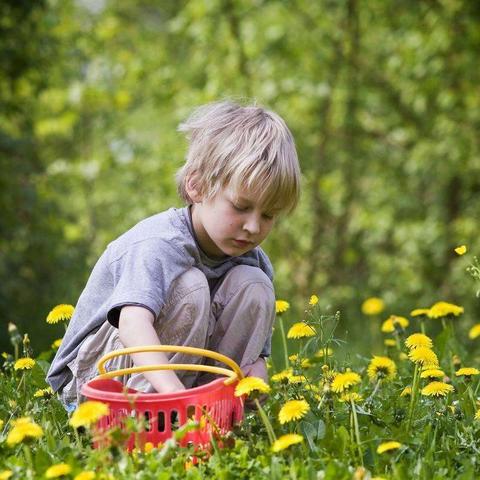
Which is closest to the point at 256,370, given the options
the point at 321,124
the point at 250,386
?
the point at 250,386

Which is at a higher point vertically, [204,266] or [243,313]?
[204,266]

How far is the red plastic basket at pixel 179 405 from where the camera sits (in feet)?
5.27

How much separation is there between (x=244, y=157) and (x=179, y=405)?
2.20 feet

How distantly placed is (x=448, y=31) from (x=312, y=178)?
1.48 metres

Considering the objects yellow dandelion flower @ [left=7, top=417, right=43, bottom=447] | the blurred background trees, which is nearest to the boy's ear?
yellow dandelion flower @ [left=7, top=417, right=43, bottom=447]

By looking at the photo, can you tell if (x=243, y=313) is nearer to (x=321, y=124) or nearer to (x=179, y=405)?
(x=179, y=405)

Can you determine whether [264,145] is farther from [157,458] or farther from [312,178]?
[312,178]

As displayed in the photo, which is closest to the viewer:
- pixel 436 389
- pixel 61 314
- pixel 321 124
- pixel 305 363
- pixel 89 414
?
pixel 89 414

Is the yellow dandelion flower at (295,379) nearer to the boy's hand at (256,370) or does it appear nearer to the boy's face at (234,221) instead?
the boy's hand at (256,370)

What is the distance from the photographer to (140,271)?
75.2 inches

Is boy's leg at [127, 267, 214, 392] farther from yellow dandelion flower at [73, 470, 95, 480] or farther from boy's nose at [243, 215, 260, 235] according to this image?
yellow dandelion flower at [73, 470, 95, 480]

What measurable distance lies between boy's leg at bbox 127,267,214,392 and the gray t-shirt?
0.04m

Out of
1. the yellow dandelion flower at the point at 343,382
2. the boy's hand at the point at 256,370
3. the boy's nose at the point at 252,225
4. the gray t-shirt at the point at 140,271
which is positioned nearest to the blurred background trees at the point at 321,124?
the gray t-shirt at the point at 140,271

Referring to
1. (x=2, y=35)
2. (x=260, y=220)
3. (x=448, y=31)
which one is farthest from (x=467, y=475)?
(x=448, y=31)
